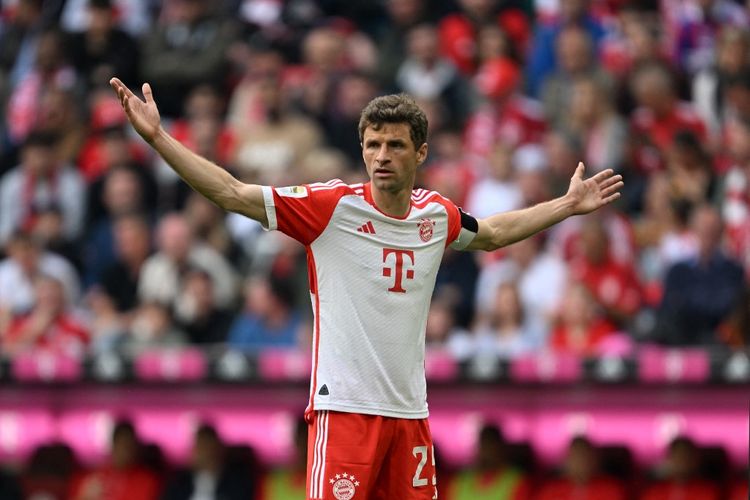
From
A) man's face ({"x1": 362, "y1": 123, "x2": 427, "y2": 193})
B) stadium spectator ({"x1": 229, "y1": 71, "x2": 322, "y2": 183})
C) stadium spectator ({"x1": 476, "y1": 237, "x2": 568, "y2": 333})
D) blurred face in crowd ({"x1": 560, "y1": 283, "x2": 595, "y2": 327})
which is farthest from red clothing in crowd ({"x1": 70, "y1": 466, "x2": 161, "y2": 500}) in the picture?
man's face ({"x1": 362, "y1": 123, "x2": 427, "y2": 193})

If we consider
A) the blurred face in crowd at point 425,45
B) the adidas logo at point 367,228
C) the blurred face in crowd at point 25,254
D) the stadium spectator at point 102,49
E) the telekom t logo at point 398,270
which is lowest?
the telekom t logo at point 398,270

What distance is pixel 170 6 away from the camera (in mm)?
17328

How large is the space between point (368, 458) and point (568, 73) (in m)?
7.93

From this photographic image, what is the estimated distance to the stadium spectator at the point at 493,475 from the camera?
1097 centimetres

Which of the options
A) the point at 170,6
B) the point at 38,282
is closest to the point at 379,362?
the point at 38,282

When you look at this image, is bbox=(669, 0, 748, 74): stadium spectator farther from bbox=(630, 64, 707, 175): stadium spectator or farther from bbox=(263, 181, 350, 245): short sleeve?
bbox=(263, 181, 350, 245): short sleeve

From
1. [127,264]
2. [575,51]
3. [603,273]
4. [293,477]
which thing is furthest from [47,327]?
[575,51]

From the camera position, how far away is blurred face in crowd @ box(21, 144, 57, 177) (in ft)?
52.1

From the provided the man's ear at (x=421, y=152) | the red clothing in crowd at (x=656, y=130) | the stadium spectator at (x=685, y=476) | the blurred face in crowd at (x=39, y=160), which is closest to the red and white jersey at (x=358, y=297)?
the man's ear at (x=421, y=152)

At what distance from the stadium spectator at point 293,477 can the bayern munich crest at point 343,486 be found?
14.2 feet

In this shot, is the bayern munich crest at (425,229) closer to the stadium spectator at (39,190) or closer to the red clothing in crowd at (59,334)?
the red clothing in crowd at (59,334)

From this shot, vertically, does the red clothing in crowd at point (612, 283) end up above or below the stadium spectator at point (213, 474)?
above

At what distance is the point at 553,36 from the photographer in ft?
49.5

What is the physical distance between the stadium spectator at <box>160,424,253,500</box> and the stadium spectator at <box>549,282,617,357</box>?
2424mm
